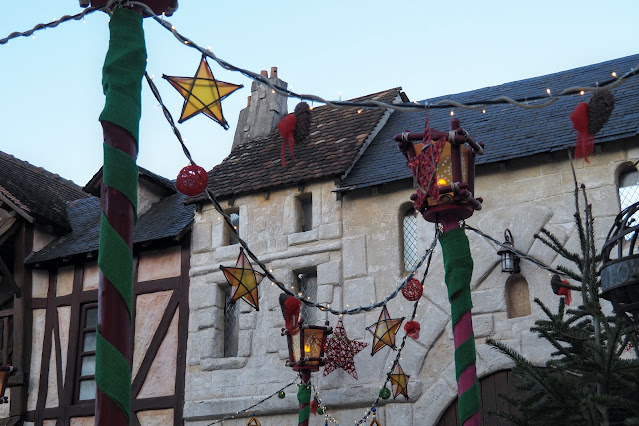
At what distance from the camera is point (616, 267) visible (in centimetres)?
569

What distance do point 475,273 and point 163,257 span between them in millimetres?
4583

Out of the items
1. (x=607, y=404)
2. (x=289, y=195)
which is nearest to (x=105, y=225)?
(x=607, y=404)

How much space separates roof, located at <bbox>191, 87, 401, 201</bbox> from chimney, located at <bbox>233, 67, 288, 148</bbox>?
0.61 meters

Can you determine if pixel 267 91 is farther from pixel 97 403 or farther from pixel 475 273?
pixel 97 403

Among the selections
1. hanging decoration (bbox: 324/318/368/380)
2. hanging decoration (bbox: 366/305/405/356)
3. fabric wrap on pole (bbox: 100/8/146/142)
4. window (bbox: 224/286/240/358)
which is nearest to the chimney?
window (bbox: 224/286/240/358)

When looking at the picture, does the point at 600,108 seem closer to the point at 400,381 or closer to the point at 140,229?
the point at 400,381

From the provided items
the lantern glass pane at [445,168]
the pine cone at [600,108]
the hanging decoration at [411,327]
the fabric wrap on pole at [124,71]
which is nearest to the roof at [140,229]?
the hanging decoration at [411,327]

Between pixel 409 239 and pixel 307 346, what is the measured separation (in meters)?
2.02

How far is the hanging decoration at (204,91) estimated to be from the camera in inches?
239

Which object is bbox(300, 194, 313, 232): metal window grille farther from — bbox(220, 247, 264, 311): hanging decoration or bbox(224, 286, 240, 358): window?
bbox(220, 247, 264, 311): hanging decoration

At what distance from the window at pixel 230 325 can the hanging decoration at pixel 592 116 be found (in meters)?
7.34

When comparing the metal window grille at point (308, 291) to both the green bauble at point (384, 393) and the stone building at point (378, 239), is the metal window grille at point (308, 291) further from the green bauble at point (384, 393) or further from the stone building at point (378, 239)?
the green bauble at point (384, 393)

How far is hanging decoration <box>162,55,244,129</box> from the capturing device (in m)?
A: 6.07

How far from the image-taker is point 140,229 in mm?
13102
